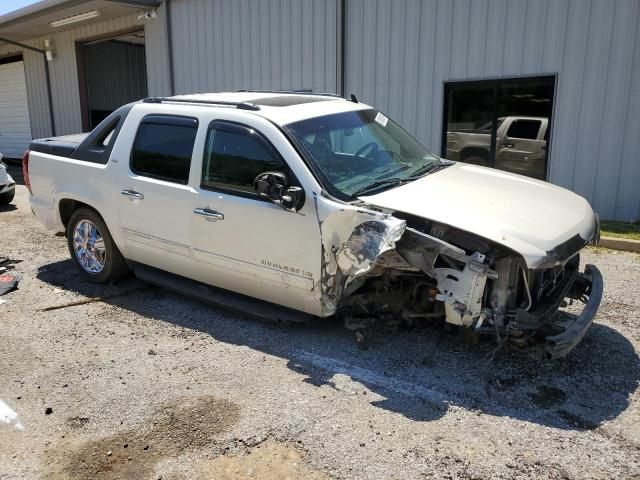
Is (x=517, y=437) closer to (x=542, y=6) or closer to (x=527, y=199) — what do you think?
(x=527, y=199)

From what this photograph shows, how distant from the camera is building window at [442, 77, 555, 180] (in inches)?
355

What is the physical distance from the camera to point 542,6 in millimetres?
8531

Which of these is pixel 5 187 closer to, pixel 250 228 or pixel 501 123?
pixel 250 228

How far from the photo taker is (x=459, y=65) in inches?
372

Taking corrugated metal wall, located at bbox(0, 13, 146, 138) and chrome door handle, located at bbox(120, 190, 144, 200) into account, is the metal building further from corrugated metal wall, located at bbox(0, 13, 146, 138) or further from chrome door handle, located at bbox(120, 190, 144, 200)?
chrome door handle, located at bbox(120, 190, 144, 200)

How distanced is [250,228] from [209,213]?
0.45 m

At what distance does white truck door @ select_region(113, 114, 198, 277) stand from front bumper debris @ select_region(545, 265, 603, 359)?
3.06 meters

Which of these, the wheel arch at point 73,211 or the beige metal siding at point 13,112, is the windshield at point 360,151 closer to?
the wheel arch at point 73,211

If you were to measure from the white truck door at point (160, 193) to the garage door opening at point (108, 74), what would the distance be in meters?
12.6

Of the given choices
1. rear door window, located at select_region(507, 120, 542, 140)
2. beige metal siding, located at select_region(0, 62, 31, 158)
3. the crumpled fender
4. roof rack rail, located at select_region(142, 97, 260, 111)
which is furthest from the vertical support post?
beige metal siding, located at select_region(0, 62, 31, 158)

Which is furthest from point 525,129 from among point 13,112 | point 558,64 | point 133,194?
point 13,112

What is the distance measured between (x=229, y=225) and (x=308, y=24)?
7.93 meters

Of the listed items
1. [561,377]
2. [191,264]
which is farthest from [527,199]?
[191,264]

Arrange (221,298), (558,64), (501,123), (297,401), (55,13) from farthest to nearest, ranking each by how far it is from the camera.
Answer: (55,13)
(501,123)
(558,64)
(221,298)
(297,401)
